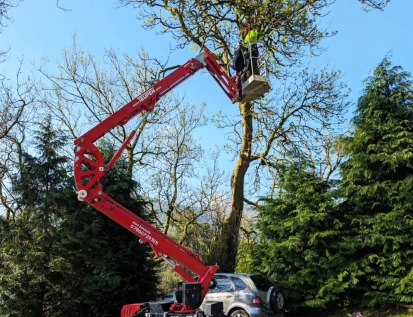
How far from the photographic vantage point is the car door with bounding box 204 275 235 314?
9.55 m

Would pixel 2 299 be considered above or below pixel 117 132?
below

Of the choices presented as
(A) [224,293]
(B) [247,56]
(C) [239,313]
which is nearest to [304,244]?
(A) [224,293]

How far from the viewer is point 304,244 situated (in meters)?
11.7

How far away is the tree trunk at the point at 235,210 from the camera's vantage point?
14312 millimetres

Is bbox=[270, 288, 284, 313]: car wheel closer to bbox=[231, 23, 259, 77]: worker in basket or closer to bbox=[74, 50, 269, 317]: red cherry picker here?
bbox=[74, 50, 269, 317]: red cherry picker

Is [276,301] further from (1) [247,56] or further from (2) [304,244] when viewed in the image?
(1) [247,56]

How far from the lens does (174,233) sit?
2064 centimetres

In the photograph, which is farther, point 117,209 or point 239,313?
point 239,313

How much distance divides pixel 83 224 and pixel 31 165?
2.66m

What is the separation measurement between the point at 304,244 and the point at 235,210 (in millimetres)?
4097

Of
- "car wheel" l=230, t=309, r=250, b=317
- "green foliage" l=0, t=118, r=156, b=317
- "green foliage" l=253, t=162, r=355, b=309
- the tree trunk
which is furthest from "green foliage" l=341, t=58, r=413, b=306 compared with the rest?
"green foliage" l=0, t=118, r=156, b=317

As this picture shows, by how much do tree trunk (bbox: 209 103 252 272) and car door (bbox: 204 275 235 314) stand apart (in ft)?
13.4

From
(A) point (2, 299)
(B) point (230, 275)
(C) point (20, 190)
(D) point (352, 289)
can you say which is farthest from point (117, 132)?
(D) point (352, 289)

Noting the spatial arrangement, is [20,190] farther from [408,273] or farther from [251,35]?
[408,273]
